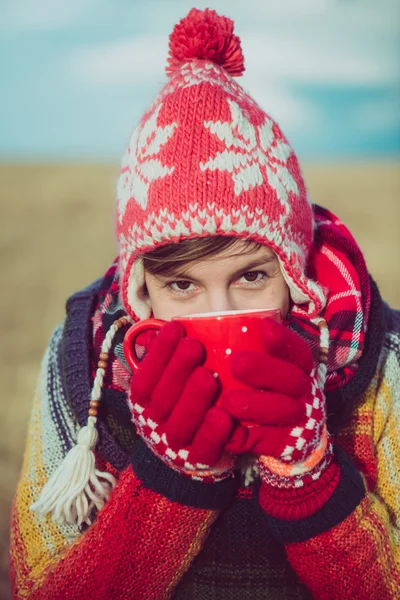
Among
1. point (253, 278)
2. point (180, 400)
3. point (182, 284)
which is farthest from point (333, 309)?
point (180, 400)

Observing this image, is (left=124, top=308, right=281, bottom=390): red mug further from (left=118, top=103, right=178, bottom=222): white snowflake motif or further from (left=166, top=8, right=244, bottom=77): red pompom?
(left=166, top=8, right=244, bottom=77): red pompom

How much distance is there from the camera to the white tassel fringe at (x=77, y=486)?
1598 mm

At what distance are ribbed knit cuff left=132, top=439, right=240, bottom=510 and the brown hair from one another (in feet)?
1.66

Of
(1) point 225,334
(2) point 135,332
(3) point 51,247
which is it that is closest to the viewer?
(1) point 225,334

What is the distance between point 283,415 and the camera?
1312 millimetres

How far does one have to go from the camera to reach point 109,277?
6.48 ft

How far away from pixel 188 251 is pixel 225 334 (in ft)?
1.30

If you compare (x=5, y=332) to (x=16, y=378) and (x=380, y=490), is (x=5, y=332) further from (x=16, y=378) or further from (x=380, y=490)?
(x=380, y=490)

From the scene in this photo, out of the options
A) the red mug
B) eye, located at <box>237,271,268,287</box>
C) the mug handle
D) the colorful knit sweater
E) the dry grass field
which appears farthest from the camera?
the dry grass field

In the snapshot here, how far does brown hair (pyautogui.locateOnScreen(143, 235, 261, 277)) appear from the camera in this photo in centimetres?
161

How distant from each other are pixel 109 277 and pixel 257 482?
2.59 ft

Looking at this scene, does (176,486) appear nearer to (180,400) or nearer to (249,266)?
(180,400)

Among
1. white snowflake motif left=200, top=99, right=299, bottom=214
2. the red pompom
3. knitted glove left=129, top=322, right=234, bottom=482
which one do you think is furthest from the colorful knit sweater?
the red pompom

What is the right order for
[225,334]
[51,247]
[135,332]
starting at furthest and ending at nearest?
1. [51,247]
2. [135,332]
3. [225,334]
